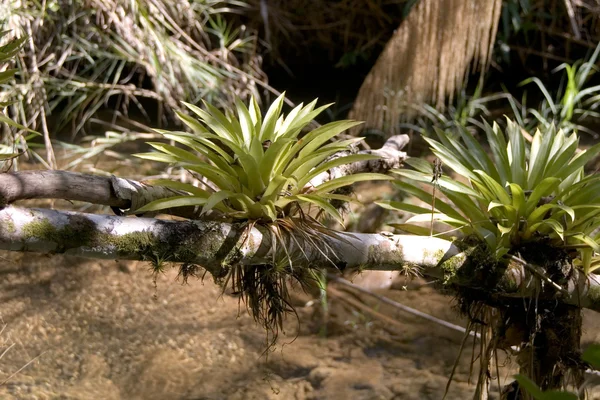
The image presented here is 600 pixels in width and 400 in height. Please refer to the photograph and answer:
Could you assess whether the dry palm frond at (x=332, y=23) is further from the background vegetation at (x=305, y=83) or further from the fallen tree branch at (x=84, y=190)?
the fallen tree branch at (x=84, y=190)

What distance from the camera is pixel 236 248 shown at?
1.31 meters

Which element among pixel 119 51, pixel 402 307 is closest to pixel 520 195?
pixel 402 307

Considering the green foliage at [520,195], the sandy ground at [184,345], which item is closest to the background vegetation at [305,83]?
the green foliage at [520,195]

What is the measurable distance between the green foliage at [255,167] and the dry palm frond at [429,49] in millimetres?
1352

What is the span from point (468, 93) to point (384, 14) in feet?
2.46

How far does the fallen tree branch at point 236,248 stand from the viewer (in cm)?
117

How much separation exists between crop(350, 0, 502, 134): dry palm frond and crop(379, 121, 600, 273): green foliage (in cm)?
109

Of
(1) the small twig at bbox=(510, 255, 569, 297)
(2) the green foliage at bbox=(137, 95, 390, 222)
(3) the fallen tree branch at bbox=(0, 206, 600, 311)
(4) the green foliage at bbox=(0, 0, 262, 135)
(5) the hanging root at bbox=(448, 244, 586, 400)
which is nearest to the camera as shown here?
(3) the fallen tree branch at bbox=(0, 206, 600, 311)

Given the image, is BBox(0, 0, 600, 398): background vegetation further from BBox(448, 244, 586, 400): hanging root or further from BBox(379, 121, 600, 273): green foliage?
BBox(448, 244, 586, 400): hanging root

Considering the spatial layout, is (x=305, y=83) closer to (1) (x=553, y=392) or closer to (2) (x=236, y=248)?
(2) (x=236, y=248)

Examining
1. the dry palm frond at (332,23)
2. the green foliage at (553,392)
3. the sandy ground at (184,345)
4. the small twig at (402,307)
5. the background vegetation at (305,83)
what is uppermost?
the dry palm frond at (332,23)

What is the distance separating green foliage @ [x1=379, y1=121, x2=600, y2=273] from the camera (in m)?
1.47

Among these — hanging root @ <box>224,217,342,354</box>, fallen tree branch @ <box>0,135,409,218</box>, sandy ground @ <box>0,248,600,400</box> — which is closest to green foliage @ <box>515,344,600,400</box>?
hanging root @ <box>224,217,342,354</box>

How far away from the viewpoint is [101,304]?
278 cm
